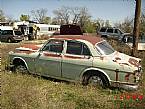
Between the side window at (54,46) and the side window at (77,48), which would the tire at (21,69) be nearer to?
the side window at (54,46)

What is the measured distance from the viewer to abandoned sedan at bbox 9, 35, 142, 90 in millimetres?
6742

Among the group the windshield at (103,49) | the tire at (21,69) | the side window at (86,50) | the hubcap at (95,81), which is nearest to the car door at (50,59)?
the tire at (21,69)

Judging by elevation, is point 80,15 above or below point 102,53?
above

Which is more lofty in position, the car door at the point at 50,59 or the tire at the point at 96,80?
the car door at the point at 50,59

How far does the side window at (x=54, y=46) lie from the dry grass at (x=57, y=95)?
988 millimetres

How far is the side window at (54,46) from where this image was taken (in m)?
7.65

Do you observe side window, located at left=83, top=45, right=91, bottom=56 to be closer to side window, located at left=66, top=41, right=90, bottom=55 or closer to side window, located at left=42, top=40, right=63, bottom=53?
side window, located at left=66, top=41, right=90, bottom=55

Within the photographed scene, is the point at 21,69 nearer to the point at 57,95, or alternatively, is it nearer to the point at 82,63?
the point at 82,63

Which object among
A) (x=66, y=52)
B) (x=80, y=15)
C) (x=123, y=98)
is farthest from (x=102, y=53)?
(x=80, y=15)

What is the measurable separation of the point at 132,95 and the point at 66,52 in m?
2.38

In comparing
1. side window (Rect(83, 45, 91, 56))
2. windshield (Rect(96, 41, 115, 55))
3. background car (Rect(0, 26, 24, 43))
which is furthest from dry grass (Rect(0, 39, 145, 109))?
background car (Rect(0, 26, 24, 43))

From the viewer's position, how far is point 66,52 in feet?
24.6

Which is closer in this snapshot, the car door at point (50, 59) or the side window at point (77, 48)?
the side window at point (77, 48)

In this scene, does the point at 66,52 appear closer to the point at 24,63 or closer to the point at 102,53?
the point at 102,53
